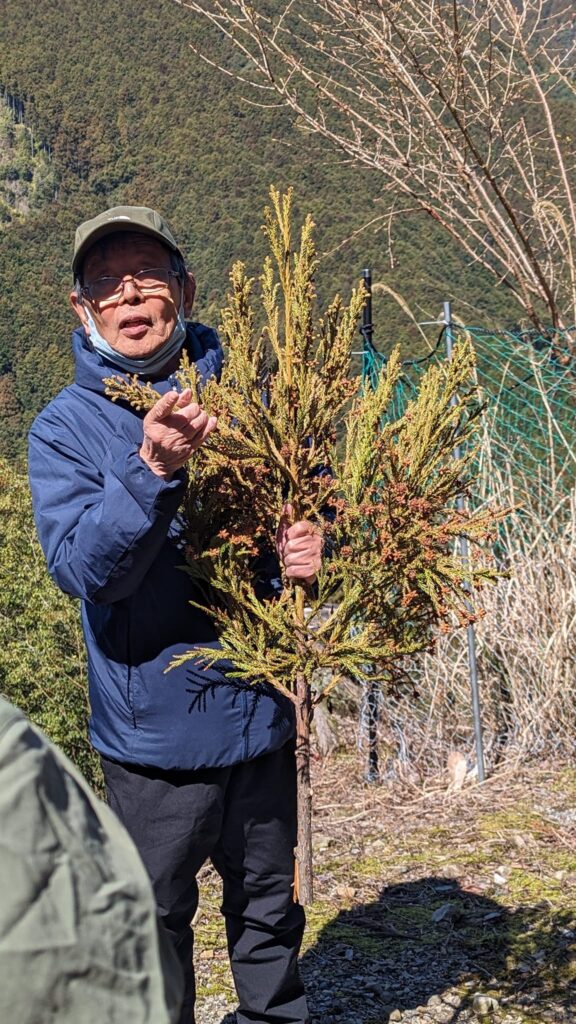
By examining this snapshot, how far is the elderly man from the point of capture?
7.59 feet

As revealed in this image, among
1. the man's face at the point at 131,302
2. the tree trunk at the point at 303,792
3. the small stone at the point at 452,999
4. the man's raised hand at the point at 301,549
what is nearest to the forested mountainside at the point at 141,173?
the tree trunk at the point at 303,792

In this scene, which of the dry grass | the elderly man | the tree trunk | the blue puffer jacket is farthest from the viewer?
the dry grass

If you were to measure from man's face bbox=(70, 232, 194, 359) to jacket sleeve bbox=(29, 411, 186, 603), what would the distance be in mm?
265

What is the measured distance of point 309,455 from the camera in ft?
7.82

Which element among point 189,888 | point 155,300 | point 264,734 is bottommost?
point 189,888

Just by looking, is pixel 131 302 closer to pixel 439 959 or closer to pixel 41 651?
pixel 439 959

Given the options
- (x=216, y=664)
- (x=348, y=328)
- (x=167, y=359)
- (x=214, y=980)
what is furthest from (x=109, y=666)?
(x=214, y=980)

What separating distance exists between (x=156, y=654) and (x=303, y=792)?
1.06m

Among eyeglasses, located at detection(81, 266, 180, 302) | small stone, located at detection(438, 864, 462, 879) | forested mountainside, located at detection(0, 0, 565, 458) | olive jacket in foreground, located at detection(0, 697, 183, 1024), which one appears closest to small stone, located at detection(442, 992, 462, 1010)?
small stone, located at detection(438, 864, 462, 879)

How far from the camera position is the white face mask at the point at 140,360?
2396 mm

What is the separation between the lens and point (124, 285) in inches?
94.3

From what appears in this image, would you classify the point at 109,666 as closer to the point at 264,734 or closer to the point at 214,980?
the point at 264,734

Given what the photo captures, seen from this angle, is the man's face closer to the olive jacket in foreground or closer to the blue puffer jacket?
the blue puffer jacket

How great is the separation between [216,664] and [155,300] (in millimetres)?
818
